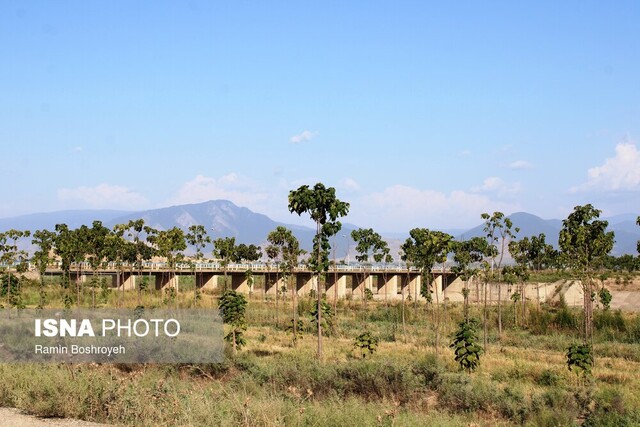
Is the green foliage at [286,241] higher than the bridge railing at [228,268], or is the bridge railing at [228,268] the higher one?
the green foliage at [286,241]

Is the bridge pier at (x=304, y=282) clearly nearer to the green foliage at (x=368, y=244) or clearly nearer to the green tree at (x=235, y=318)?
the green foliage at (x=368, y=244)

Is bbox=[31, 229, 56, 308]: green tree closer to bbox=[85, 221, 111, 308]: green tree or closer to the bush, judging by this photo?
bbox=[85, 221, 111, 308]: green tree

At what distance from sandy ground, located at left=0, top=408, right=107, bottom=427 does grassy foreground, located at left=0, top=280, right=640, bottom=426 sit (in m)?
0.35

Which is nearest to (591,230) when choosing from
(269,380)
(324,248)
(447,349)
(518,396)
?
(447,349)

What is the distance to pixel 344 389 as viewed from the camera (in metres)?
20.6

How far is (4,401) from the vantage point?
1480 cm

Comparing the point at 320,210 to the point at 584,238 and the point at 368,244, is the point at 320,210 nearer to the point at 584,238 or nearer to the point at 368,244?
the point at 584,238

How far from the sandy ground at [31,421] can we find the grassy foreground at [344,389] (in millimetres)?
354

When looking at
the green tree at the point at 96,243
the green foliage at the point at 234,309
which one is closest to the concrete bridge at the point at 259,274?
the green tree at the point at 96,243

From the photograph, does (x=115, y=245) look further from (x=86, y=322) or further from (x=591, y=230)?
(x=591, y=230)

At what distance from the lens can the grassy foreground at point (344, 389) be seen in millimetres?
13078

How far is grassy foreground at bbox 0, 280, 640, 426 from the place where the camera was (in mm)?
13078

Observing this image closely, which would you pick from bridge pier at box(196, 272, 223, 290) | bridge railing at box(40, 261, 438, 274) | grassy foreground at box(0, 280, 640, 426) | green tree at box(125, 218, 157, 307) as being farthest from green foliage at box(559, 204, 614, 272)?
bridge pier at box(196, 272, 223, 290)

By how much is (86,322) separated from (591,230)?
26.2 metres
